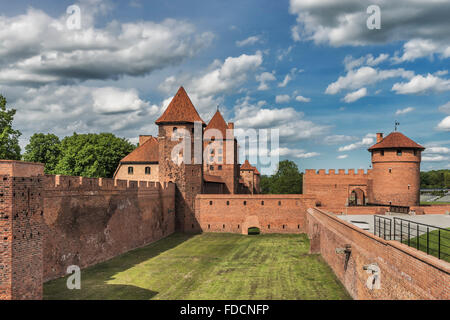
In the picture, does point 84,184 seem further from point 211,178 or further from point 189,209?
point 211,178

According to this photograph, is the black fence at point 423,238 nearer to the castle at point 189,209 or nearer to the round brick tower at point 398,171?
the castle at point 189,209

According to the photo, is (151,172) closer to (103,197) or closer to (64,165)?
(64,165)

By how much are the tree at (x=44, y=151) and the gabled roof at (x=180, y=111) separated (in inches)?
616

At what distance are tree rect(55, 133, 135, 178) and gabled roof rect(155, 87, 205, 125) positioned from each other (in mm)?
11208

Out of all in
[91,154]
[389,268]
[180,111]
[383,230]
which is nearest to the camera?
[389,268]

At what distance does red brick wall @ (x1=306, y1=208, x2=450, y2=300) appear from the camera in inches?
276

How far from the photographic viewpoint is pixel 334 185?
33.8 meters

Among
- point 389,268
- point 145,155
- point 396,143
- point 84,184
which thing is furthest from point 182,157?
point 389,268

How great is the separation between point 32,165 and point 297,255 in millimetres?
16673

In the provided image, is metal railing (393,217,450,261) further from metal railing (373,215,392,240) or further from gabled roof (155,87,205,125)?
gabled roof (155,87,205,125)

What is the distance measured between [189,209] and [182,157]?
457cm

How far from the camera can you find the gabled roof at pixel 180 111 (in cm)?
3202
